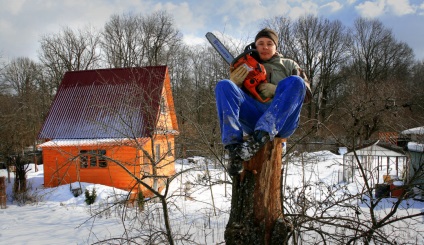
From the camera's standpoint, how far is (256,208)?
2143 millimetres

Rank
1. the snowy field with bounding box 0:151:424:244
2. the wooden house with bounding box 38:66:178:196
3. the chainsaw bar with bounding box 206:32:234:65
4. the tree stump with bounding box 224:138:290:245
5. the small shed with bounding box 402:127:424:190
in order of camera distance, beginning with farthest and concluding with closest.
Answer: the wooden house with bounding box 38:66:178:196
the snowy field with bounding box 0:151:424:244
the small shed with bounding box 402:127:424:190
the chainsaw bar with bounding box 206:32:234:65
the tree stump with bounding box 224:138:290:245

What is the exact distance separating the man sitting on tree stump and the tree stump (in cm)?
20

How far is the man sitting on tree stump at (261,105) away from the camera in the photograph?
1.94 metres

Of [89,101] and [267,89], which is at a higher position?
[89,101]

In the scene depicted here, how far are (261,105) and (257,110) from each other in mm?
50

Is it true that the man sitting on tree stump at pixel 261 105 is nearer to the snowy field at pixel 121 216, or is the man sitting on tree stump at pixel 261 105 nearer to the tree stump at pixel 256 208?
the tree stump at pixel 256 208

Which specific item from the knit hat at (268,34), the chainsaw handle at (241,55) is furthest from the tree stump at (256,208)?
the knit hat at (268,34)

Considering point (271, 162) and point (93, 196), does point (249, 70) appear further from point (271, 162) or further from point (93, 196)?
point (93, 196)

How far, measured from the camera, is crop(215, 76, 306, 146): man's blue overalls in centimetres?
196

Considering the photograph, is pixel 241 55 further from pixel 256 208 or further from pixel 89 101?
pixel 89 101

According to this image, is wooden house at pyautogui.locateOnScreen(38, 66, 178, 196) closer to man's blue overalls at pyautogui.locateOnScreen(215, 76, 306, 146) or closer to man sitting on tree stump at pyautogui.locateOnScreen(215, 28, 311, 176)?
man sitting on tree stump at pyautogui.locateOnScreen(215, 28, 311, 176)

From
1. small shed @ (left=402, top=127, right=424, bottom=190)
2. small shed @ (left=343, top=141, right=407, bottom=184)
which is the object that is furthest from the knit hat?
small shed @ (left=343, top=141, right=407, bottom=184)

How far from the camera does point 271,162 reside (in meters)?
2.18

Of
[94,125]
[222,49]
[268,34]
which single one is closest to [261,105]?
[268,34]
